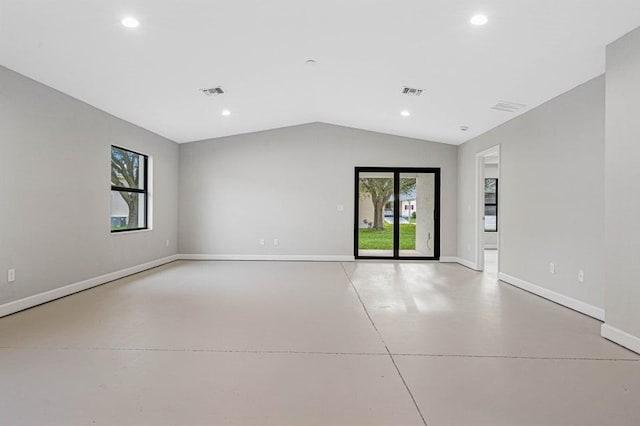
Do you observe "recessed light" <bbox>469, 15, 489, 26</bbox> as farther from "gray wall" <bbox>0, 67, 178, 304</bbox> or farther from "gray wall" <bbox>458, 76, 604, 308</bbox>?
"gray wall" <bbox>0, 67, 178, 304</bbox>

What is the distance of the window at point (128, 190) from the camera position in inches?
228

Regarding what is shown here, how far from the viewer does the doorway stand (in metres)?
6.54

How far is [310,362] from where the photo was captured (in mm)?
2588

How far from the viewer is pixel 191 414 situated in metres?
1.90

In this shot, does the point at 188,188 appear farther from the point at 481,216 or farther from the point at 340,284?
the point at 481,216

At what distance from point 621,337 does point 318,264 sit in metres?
5.06

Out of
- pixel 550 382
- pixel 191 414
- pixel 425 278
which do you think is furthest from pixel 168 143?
pixel 550 382

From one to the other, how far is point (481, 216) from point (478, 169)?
868mm

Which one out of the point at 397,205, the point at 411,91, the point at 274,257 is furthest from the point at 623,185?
the point at 274,257

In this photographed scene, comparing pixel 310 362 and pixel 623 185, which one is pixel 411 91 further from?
pixel 310 362

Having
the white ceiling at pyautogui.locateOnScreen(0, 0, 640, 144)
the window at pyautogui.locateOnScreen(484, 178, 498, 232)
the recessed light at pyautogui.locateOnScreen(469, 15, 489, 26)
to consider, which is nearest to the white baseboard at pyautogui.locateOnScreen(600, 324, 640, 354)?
the white ceiling at pyautogui.locateOnScreen(0, 0, 640, 144)

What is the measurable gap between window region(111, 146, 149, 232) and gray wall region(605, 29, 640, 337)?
6155 millimetres

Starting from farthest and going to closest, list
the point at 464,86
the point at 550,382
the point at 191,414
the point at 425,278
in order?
the point at 425,278 → the point at 464,86 → the point at 550,382 → the point at 191,414

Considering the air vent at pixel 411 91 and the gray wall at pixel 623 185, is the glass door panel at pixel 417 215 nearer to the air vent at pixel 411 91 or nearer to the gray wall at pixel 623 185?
the air vent at pixel 411 91
